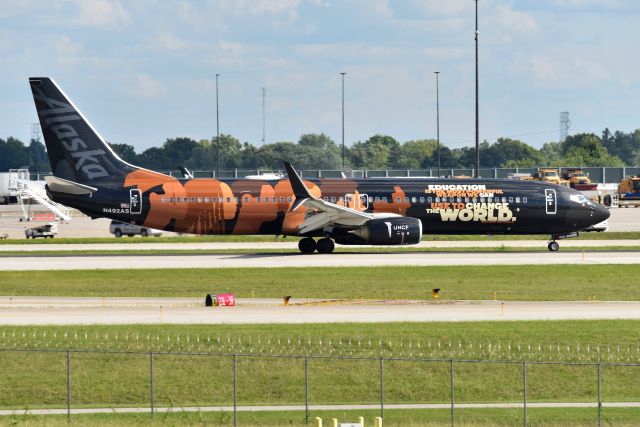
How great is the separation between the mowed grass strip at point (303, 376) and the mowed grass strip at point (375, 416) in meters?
2.13

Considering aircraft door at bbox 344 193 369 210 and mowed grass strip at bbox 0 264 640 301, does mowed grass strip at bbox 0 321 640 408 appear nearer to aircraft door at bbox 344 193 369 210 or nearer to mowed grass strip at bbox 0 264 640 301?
mowed grass strip at bbox 0 264 640 301

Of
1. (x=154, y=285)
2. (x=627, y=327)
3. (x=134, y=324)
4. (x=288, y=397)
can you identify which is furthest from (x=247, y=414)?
(x=154, y=285)

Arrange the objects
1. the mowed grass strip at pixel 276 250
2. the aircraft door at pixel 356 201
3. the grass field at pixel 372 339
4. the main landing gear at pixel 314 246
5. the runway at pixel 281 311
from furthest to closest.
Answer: the mowed grass strip at pixel 276 250 → the main landing gear at pixel 314 246 → the aircraft door at pixel 356 201 → the runway at pixel 281 311 → the grass field at pixel 372 339

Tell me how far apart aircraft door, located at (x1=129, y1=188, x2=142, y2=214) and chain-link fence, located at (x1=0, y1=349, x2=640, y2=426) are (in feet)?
98.4

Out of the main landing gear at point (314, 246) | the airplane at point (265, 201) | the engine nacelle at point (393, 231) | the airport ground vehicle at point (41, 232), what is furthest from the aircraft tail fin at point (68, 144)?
the airport ground vehicle at point (41, 232)

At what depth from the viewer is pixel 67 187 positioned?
69.7 m

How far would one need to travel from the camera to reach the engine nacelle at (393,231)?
6906 cm

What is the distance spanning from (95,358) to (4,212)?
111m

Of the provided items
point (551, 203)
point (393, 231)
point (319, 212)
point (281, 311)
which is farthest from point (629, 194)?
point (281, 311)

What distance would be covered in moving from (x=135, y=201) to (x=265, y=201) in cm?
748

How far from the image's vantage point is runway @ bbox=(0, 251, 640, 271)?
64500 millimetres

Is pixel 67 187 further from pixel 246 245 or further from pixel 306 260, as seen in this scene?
pixel 306 260

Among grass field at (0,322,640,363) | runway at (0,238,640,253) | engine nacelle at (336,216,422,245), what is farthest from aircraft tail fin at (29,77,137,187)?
grass field at (0,322,640,363)

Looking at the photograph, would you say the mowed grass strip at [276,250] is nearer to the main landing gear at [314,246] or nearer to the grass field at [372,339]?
the main landing gear at [314,246]
